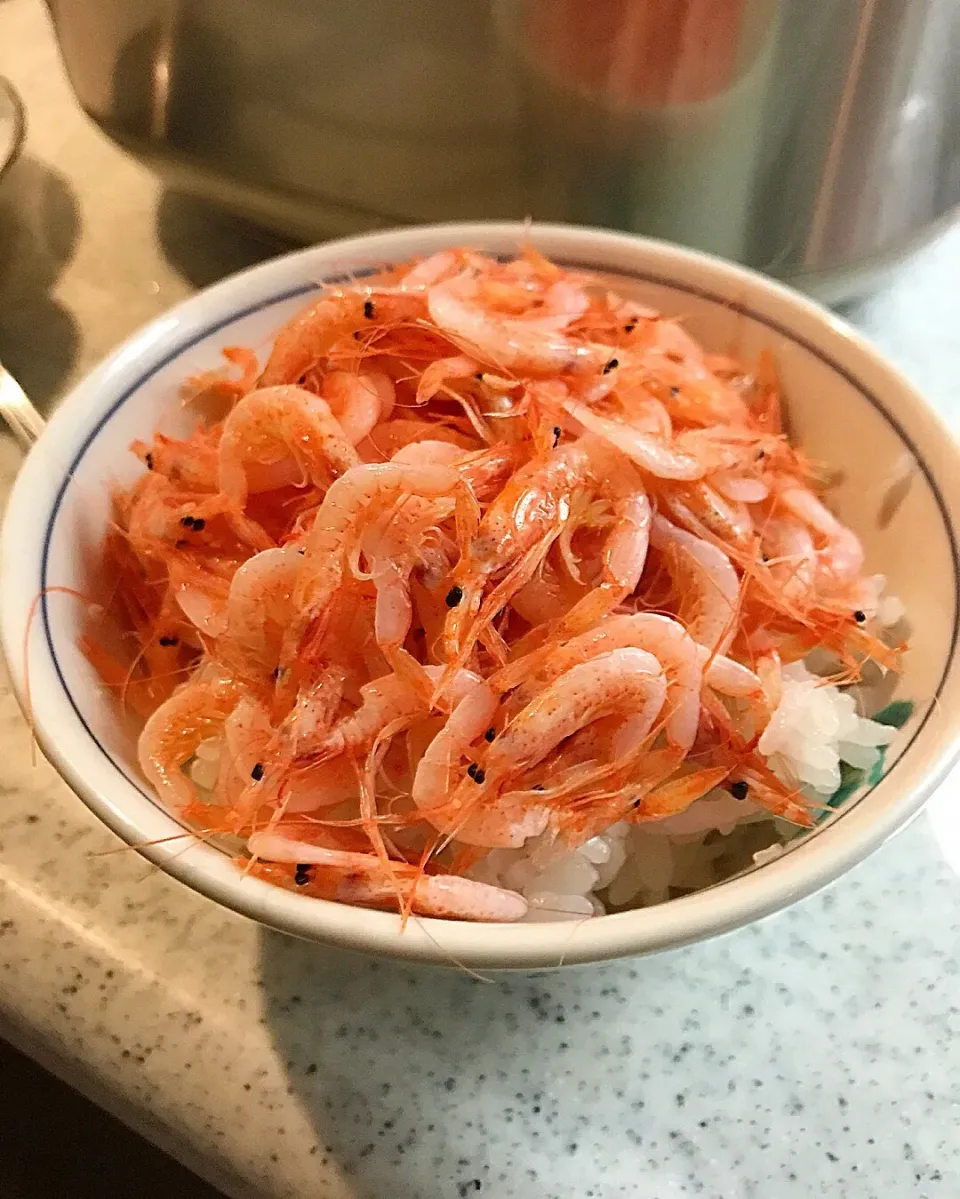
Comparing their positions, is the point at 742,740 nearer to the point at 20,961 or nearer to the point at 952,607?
the point at 952,607

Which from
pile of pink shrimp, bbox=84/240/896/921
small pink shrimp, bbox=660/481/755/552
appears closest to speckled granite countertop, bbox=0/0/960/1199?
pile of pink shrimp, bbox=84/240/896/921

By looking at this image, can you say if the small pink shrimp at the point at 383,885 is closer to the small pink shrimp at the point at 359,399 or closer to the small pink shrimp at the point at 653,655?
the small pink shrimp at the point at 653,655

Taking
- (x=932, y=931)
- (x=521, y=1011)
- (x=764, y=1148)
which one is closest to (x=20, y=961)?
(x=521, y=1011)

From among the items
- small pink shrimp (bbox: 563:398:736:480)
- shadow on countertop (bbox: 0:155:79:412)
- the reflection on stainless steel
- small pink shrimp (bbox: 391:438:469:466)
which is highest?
small pink shrimp (bbox: 563:398:736:480)

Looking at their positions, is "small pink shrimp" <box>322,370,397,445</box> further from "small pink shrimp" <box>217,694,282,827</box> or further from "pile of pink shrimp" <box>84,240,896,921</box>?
"small pink shrimp" <box>217,694,282,827</box>

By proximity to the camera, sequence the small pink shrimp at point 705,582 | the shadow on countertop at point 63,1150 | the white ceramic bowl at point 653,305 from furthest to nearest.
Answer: the shadow on countertop at point 63,1150, the small pink shrimp at point 705,582, the white ceramic bowl at point 653,305

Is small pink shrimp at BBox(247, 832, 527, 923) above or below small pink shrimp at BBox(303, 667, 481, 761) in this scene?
below

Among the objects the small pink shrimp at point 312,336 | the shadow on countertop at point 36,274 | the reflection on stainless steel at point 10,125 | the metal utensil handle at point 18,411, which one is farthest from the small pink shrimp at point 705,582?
the reflection on stainless steel at point 10,125
